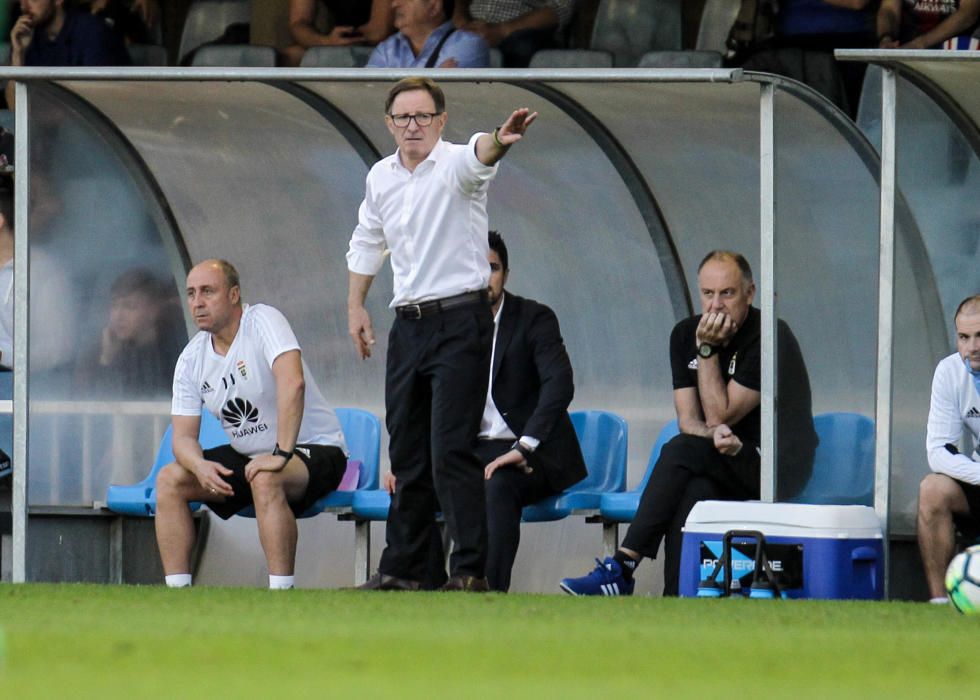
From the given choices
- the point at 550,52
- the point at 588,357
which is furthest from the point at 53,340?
the point at 550,52

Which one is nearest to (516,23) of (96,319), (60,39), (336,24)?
(336,24)

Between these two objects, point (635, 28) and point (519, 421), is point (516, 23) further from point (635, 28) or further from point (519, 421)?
point (519, 421)

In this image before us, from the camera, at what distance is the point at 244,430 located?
8062 millimetres

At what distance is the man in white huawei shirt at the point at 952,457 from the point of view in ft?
24.1

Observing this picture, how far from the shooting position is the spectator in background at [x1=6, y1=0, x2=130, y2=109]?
1095cm

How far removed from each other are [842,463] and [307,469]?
2.10 m

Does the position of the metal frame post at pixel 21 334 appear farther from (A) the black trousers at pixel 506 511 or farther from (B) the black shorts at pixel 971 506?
(B) the black shorts at pixel 971 506

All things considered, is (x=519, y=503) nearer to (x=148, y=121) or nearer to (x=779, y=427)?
(x=779, y=427)

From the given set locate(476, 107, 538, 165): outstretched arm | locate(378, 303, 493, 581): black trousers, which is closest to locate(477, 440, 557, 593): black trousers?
locate(378, 303, 493, 581): black trousers

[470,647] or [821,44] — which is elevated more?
[821,44]

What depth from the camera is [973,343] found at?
7.57m

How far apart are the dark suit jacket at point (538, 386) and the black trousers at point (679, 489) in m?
0.46

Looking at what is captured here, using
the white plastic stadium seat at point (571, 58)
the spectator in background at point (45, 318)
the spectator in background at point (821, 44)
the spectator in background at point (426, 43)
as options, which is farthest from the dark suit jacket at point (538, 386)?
the white plastic stadium seat at point (571, 58)

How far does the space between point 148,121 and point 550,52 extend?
99.1 inches
